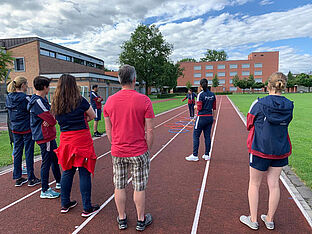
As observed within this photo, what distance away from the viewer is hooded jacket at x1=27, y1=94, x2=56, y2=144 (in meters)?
3.46

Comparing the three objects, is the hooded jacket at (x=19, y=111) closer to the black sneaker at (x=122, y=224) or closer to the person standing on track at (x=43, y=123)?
the person standing on track at (x=43, y=123)

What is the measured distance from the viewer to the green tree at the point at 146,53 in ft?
154

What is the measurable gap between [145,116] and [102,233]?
165cm

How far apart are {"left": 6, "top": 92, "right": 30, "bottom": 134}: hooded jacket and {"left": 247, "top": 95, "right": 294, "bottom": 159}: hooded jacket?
13.1ft

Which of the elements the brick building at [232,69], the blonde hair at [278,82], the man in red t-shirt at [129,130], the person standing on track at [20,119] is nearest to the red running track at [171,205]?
the person standing on track at [20,119]

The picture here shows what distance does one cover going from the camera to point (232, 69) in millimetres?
88812

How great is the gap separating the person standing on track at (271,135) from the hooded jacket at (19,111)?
12.9 ft

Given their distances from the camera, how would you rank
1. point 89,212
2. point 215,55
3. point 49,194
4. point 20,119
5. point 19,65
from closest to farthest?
1. point 89,212
2. point 49,194
3. point 20,119
4. point 19,65
5. point 215,55

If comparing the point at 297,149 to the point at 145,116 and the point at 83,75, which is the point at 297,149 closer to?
the point at 145,116

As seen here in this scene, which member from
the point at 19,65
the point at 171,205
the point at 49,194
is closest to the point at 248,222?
the point at 171,205

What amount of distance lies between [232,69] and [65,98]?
9397 cm

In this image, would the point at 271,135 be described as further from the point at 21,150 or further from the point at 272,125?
the point at 21,150

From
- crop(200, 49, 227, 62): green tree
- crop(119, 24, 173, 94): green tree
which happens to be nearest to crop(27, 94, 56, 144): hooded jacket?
crop(119, 24, 173, 94): green tree

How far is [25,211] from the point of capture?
3391mm
